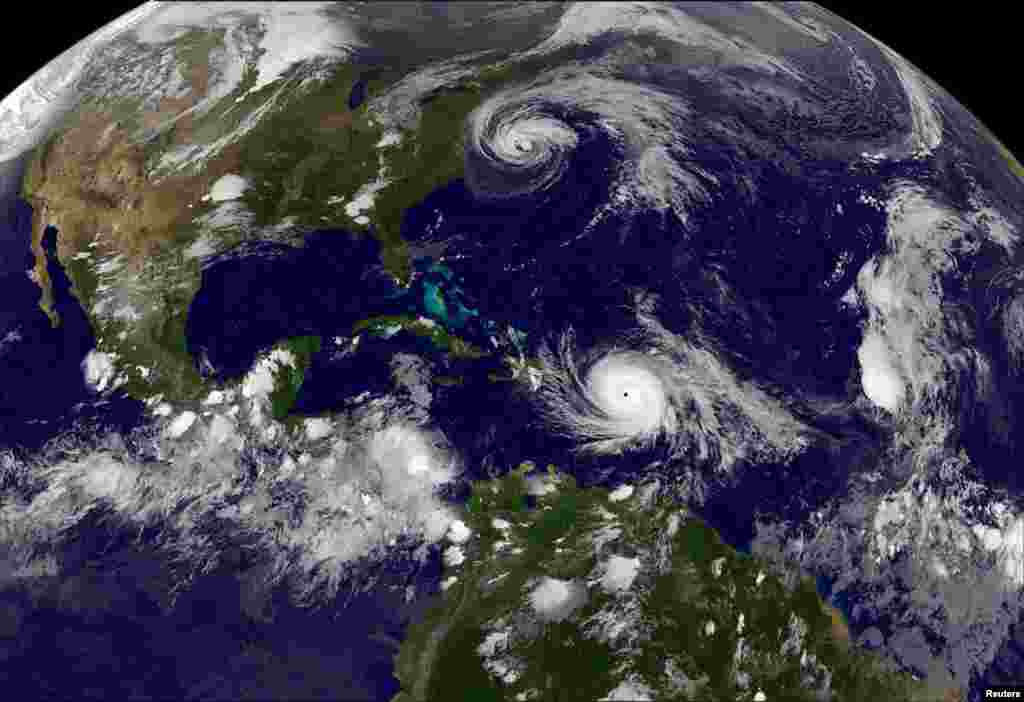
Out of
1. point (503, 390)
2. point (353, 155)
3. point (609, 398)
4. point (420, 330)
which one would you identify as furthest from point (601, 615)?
point (353, 155)

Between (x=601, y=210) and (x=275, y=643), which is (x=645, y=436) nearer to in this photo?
(x=601, y=210)

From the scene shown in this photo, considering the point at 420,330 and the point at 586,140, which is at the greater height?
the point at 586,140

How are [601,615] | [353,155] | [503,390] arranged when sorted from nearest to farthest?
[601,615] → [503,390] → [353,155]

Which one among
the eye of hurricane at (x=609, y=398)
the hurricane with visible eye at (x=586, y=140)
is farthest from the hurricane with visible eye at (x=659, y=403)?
the hurricane with visible eye at (x=586, y=140)

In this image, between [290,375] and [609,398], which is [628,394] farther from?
[290,375]

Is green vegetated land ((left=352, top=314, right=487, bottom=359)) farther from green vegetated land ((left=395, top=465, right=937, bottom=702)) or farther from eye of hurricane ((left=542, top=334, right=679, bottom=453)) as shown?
green vegetated land ((left=395, top=465, right=937, bottom=702))

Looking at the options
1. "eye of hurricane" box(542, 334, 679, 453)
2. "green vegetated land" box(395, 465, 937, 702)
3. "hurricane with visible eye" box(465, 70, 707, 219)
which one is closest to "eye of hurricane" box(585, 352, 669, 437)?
"eye of hurricane" box(542, 334, 679, 453)
